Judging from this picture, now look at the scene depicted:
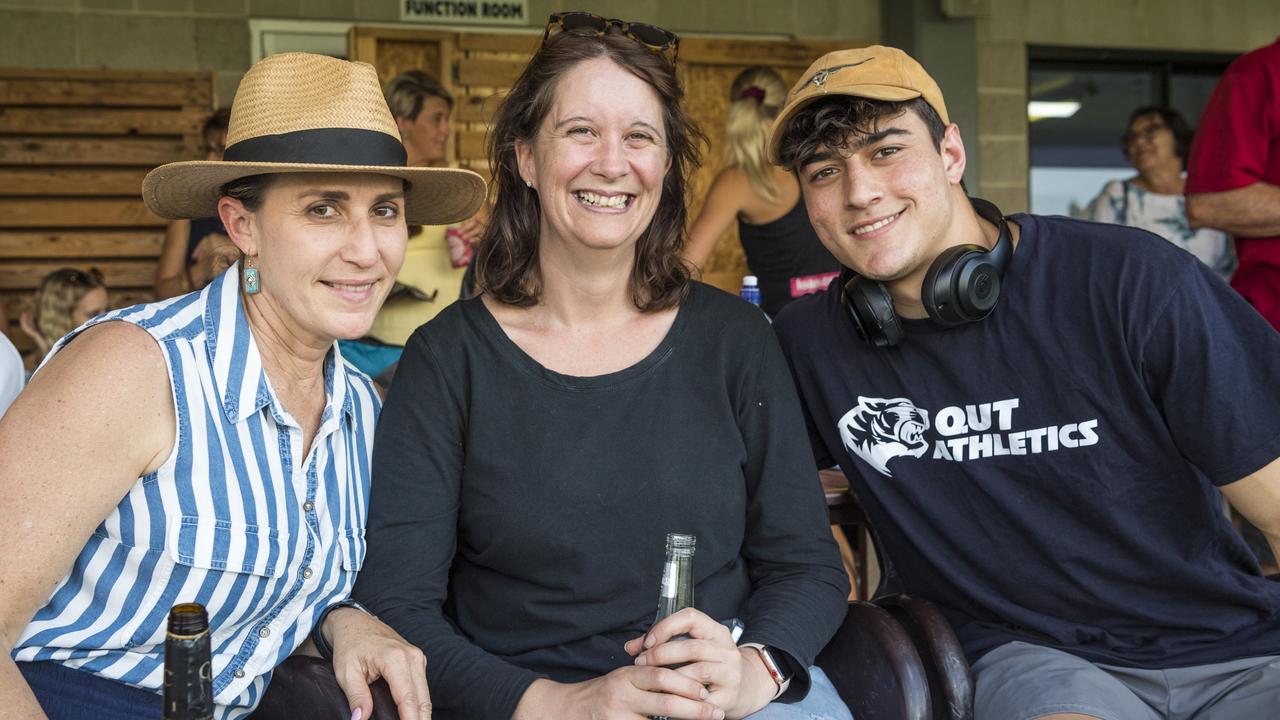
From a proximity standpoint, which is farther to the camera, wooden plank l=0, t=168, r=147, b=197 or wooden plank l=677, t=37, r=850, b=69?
wooden plank l=677, t=37, r=850, b=69

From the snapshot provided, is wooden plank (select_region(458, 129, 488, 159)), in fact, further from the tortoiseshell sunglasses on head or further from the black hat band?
the black hat band

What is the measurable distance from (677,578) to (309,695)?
571 mm

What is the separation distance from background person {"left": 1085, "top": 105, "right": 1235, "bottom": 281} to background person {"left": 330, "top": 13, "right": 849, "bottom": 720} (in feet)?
13.3

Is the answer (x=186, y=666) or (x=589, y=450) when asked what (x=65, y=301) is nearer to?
(x=589, y=450)

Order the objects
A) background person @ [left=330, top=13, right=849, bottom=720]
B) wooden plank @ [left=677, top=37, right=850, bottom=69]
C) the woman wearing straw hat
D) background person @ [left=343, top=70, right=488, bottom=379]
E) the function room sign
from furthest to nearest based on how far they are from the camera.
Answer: wooden plank @ [left=677, top=37, right=850, bottom=69]
the function room sign
background person @ [left=343, top=70, right=488, bottom=379]
background person @ [left=330, top=13, right=849, bottom=720]
the woman wearing straw hat

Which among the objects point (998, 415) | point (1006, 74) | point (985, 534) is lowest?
point (985, 534)

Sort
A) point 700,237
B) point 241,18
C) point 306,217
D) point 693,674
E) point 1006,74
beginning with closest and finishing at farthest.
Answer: point 693,674 → point 306,217 → point 700,237 → point 241,18 → point 1006,74

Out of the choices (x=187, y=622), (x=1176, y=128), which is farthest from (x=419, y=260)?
(x=1176, y=128)

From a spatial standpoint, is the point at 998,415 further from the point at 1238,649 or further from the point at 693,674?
the point at 693,674

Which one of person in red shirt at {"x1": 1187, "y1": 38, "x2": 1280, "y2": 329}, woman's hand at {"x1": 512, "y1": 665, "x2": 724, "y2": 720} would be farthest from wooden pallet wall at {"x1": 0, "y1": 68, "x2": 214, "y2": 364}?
woman's hand at {"x1": 512, "y1": 665, "x2": 724, "y2": 720}

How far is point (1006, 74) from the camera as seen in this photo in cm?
717

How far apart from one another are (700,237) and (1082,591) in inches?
89.2

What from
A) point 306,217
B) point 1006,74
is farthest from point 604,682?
point 1006,74

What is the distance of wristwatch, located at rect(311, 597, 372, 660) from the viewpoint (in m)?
1.85
